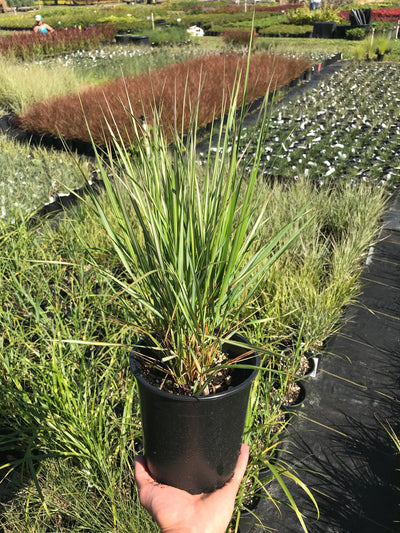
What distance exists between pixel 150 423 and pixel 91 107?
19.4 ft

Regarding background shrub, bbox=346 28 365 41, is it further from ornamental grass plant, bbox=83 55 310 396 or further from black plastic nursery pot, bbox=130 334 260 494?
black plastic nursery pot, bbox=130 334 260 494

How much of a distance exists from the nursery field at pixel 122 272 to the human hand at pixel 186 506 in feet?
0.47

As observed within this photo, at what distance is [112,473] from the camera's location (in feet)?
5.30

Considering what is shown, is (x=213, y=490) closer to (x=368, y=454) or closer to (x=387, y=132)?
(x=368, y=454)

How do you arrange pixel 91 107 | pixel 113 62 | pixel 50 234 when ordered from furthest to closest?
pixel 113 62
pixel 91 107
pixel 50 234

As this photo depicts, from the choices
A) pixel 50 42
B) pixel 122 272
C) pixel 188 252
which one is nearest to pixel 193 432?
pixel 188 252

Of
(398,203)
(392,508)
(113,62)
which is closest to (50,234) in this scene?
(392,508)

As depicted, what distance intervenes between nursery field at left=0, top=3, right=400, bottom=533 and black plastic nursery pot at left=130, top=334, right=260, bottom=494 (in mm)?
121

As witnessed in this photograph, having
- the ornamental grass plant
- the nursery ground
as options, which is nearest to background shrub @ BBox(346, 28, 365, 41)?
the nursery ground

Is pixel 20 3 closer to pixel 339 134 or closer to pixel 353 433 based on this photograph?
pixel 339 134

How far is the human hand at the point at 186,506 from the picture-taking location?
39.3 inches

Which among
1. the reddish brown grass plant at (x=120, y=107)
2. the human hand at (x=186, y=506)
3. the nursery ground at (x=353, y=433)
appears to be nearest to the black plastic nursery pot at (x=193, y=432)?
the human hand at (x=186, y=506)

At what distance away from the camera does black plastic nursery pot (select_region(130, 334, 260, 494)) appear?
966 mm

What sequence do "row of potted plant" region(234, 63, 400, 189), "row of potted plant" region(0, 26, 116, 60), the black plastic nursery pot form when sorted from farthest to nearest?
"row of potted plant" region(0, 26, 116, 60), "row of potted plant" region(234, 63, 400, 189), the black plastic nursery pot
